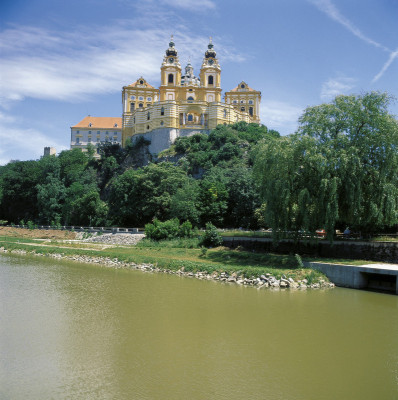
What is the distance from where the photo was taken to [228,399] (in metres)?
8.90

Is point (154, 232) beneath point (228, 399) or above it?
above

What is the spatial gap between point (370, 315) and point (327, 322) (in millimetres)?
2498

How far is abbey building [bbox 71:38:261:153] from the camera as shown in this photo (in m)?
70.9

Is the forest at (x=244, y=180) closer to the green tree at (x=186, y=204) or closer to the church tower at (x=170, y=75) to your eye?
the green tree at (x=186, y=204)

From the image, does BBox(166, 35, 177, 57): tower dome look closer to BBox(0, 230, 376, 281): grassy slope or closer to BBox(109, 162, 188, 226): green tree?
BBox(109, 162, 188, 226): green tree

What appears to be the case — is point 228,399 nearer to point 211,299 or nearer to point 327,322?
point 327,322

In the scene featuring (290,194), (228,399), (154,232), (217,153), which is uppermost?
(217,153)

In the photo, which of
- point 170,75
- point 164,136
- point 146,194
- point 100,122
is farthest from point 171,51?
point 146,194

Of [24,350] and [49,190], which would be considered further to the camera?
[49,190]

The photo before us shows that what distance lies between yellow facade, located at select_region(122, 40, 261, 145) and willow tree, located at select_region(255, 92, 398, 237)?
46294 mm

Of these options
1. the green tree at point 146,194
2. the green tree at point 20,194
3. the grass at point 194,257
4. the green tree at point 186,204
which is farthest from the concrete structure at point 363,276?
the green tree at point 20,194

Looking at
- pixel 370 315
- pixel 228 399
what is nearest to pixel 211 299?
pixel 370 315

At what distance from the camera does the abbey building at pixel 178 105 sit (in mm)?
70938

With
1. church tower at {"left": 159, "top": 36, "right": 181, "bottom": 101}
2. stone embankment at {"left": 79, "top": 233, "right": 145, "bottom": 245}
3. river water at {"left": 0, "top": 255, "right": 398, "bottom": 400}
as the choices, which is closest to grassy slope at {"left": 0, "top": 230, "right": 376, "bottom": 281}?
stone embankment at {"left": 79, "top": 233, "right": 145, "bottom": 245}
